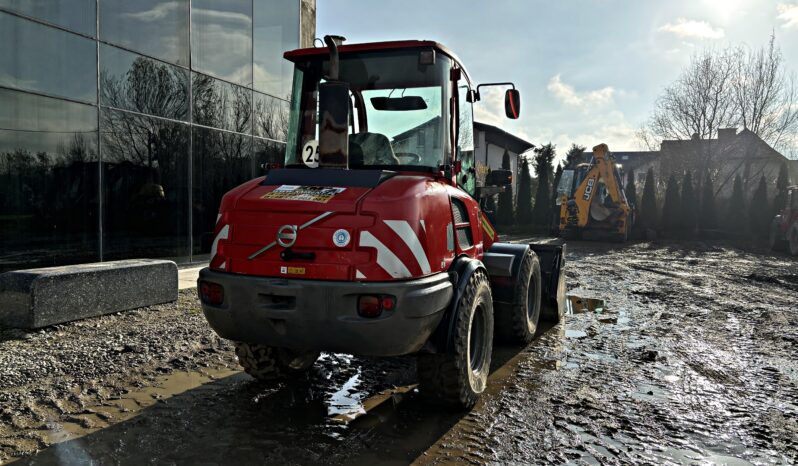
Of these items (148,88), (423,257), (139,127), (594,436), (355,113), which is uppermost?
(148,88)

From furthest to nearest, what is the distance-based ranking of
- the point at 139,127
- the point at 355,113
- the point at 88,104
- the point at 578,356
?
the point at 139,127 < the point at 88,104 < the point at 578,356 < the point at 355,113

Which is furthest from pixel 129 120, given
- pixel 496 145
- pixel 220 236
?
pixel 496 145

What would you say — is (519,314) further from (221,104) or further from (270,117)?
(270,117)

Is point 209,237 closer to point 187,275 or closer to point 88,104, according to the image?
point 187,275

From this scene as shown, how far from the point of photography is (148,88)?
1088cm

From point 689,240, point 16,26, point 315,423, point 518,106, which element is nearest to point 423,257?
point 315,423

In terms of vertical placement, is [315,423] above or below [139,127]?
below

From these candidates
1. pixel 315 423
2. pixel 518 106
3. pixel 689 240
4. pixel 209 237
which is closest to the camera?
pixel 315 423

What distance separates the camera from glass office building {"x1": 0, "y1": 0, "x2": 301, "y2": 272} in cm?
874

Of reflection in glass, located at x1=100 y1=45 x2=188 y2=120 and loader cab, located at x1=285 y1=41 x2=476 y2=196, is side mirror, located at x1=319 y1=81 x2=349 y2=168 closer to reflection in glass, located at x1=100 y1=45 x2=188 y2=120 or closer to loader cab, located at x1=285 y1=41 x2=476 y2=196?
loader cab, located at x1=285 y1=41 x2=476 y2=196

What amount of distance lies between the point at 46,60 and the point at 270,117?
5.59 meters

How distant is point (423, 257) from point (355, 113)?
1687 mm

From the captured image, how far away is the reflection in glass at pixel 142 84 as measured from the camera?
999cm

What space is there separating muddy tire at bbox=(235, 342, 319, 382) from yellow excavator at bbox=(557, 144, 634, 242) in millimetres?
16933
